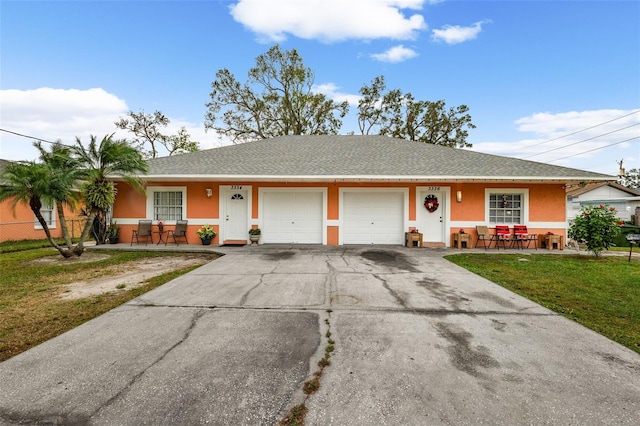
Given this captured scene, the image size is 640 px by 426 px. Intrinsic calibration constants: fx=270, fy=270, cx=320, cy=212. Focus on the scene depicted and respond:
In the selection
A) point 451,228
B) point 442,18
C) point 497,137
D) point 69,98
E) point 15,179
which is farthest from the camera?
point 497,137

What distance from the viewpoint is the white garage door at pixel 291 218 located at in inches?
413

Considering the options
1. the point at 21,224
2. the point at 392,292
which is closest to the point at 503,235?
the point at 392,292

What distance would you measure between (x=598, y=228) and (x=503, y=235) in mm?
2407

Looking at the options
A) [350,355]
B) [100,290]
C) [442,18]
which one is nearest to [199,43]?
[442,18]

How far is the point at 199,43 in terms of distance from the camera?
14.2 m

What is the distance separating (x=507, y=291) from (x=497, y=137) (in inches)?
823

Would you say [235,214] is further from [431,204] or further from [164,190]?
[431,204]

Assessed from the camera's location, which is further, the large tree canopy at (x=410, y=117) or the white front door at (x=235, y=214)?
the large tree canopy at (x=410, y=117)

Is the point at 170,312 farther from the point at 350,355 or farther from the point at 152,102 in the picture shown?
the point at 152,102

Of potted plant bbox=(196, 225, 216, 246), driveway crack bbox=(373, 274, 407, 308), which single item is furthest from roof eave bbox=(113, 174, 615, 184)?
driveway crack bbox=(373, 274, 407, 308)

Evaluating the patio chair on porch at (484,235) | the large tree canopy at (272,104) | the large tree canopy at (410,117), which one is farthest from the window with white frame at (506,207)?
the large tree canopy at (272,104)

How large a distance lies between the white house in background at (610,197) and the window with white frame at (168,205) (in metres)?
25.2

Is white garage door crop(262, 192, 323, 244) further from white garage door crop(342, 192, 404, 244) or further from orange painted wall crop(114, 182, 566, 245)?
white garage door crop(342, 192, 404, 244)

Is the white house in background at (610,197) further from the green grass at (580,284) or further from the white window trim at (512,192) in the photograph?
the green grass at (580,284)
